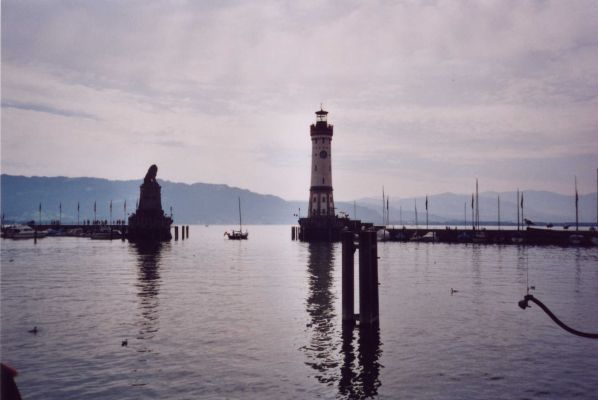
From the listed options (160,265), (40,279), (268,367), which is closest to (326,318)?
(268,367)

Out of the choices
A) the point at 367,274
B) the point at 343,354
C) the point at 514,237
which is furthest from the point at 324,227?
the point at 343,354

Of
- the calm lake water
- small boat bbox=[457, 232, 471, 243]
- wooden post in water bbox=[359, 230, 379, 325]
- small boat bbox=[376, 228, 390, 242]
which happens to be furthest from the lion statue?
wooden post in water bbox=[359, 230, 379, 325]

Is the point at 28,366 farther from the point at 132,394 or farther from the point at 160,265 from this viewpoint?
the point at 160,265

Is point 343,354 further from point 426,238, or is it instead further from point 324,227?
point 426,238

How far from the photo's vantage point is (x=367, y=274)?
2559 centimetres

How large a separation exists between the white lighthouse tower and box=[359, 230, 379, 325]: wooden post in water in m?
91.4

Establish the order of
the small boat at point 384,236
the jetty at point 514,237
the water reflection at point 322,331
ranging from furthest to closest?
the small boat at point 384,236 < the jetty at point 514,237 < the water reflection at point 322,331

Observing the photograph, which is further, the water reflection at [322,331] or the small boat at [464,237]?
the small boat at [464,237]

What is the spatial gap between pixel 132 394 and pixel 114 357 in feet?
15.7

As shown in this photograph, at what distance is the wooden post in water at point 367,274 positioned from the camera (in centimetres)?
2564

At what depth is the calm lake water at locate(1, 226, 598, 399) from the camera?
18828 millimetres

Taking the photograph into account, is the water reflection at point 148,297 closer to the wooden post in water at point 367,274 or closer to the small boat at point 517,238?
the wooden post in water at point 367,274

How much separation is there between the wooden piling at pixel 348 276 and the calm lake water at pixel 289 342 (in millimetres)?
990

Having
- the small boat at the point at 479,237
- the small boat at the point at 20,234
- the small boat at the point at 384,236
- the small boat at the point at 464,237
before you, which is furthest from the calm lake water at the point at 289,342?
the small boat at the point at 20,234
